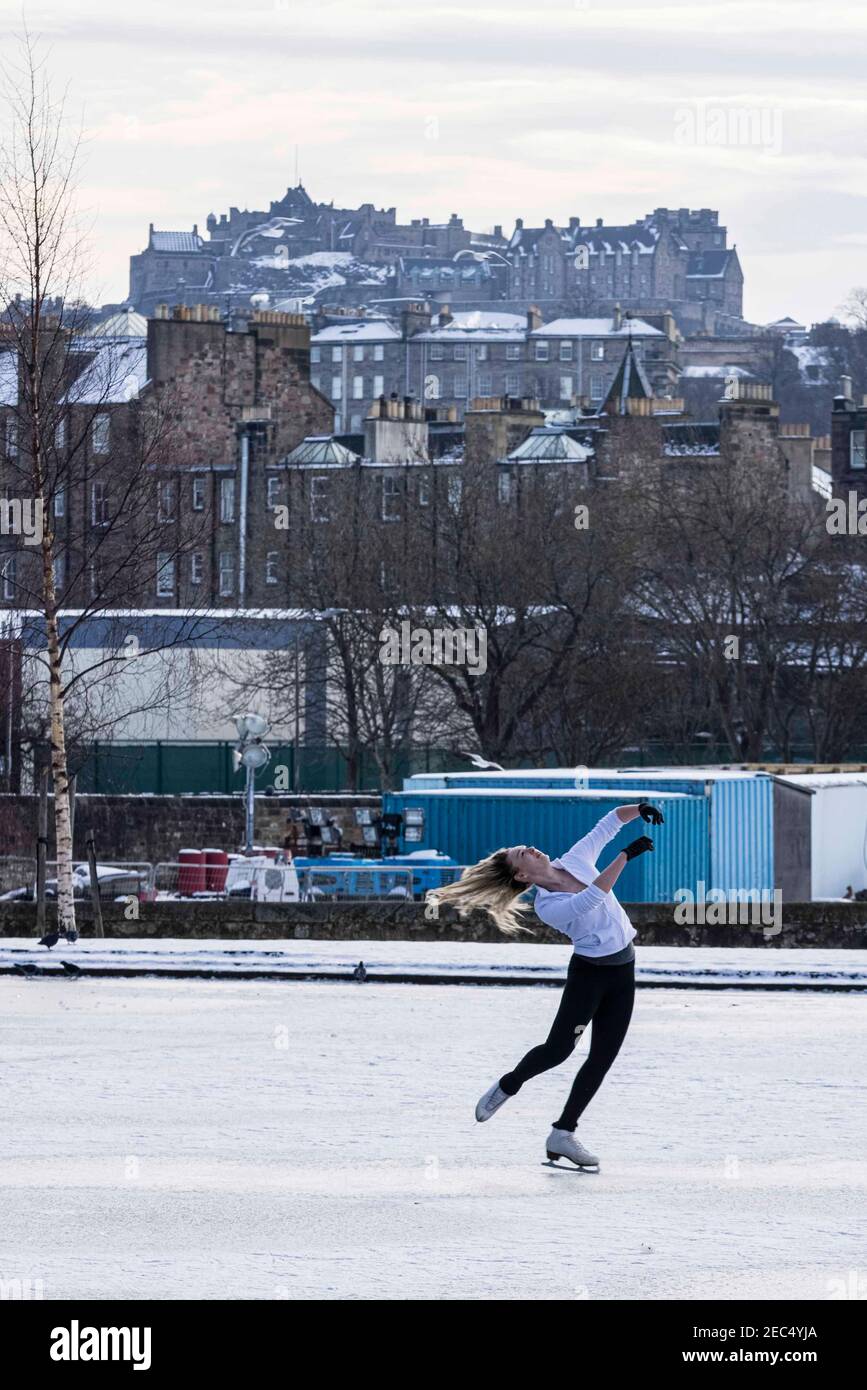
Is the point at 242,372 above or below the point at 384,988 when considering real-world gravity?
above

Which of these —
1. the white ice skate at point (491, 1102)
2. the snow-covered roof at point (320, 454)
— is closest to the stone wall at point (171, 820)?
the snow-covered roof at point (320, 454)

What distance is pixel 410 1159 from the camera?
1134cm

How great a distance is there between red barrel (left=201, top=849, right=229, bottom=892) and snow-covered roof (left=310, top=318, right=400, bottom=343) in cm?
14426

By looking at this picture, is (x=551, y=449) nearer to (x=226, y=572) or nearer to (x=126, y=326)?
(x=226, y=572)

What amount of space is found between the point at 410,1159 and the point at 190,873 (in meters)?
30.7

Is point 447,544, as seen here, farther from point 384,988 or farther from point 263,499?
point 384,988

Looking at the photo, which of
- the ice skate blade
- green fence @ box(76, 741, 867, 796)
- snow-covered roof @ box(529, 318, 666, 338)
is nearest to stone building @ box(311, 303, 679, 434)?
snow-covered roof @ box(529, 318, 666, 338)

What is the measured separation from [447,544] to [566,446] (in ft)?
80.6

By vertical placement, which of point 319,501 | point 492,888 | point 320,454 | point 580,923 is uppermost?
point 320,454

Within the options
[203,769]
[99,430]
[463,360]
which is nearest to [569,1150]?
[99,430]

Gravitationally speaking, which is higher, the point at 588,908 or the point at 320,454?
the point at 320,454

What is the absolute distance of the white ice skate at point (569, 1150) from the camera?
11.0 metres

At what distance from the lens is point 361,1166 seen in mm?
11125
